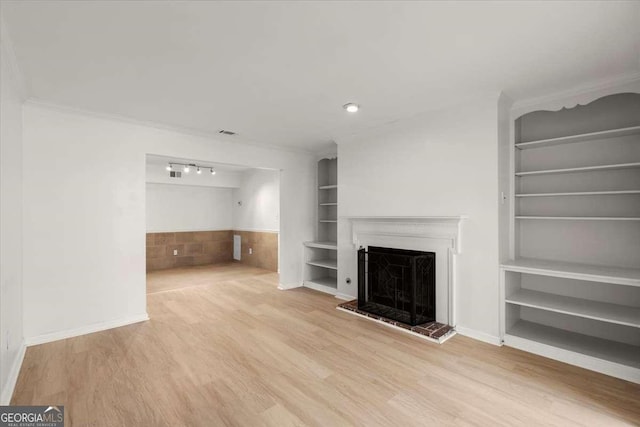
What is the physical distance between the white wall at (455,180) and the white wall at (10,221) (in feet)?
11.2

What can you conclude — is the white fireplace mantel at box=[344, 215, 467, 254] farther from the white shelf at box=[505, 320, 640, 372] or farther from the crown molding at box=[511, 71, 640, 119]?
the crown molding at box=[511, 71, 640, 119]

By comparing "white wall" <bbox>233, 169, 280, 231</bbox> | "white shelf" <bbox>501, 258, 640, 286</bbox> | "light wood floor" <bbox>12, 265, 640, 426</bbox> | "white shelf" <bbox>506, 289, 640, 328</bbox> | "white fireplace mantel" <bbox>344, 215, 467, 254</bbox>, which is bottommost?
"light wood floor" <bbox>12, 265, 640, 426</bbox>

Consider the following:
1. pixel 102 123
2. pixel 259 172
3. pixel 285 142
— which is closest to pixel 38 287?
pixel 102 123

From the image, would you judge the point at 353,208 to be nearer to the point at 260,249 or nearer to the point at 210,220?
the point at 260,249

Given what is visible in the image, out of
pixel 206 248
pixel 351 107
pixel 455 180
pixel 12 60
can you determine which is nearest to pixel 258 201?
pixel 206 248

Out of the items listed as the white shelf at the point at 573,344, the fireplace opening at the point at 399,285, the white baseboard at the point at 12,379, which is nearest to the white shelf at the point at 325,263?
the fireplace opening at the point at 399,285

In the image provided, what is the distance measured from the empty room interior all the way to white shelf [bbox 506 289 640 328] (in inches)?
1.0

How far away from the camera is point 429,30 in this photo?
6.07 feet

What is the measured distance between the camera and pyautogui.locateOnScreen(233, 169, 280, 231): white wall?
6754 millimetres

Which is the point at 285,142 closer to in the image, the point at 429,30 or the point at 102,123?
the point at 102,123

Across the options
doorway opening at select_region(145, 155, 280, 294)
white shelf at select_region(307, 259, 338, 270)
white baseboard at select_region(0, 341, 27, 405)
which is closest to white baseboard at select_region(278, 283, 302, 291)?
white shelf at select_region(307, 259, 338, 270)

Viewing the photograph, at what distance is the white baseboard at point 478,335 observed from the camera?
290 centimetres

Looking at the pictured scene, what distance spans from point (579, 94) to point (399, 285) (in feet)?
8.08

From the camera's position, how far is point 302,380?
2.30 metres
